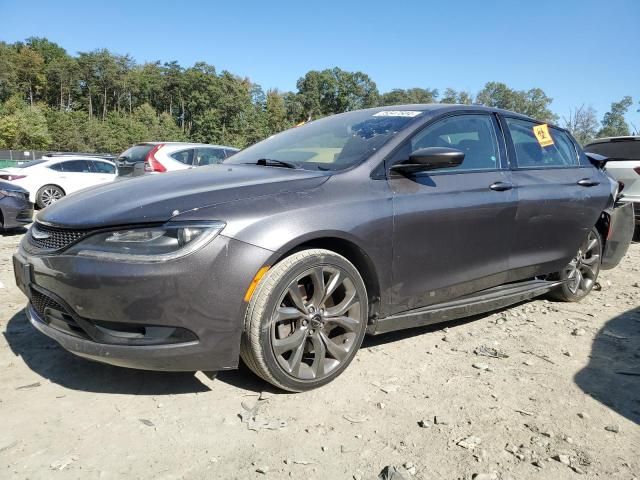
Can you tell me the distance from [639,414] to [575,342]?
1.02m

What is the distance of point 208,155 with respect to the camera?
399 inches

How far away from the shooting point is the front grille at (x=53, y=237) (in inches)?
88.1

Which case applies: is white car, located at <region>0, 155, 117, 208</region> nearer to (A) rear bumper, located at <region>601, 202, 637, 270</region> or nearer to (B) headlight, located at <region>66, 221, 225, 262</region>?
(B) headlight, located at <region>66, 221, 225, 262</region>

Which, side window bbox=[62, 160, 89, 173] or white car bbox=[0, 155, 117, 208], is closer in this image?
white car bbox=[0, 155, 117, 208]

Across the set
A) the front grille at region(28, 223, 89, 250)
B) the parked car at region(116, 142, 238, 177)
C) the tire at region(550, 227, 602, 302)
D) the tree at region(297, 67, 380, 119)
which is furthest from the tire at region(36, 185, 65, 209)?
the tree at region(297, 67, 380, 119)

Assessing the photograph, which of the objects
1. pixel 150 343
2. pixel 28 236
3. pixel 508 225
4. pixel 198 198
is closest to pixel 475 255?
pixel 508 225

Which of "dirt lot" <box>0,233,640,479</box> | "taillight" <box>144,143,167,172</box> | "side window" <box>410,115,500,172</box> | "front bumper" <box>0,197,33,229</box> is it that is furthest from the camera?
"taillight" <box>144,143,167,172</box>

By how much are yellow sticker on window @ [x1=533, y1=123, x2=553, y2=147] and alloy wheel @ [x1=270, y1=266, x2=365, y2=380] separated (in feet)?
7.71

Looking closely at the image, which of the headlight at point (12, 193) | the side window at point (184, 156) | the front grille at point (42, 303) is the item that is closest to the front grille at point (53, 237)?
the front grille at point (42, 303)

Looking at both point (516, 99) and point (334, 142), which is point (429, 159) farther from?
point (516, 99)

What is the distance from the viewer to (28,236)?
267 cm

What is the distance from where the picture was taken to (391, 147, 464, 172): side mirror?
2658 millimetres

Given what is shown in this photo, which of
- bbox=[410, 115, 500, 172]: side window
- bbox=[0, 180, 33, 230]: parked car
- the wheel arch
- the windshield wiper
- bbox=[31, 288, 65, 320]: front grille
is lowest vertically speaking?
bbox=[0, 180, 33, 230]: parked car

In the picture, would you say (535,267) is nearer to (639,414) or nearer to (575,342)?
(575,342)
